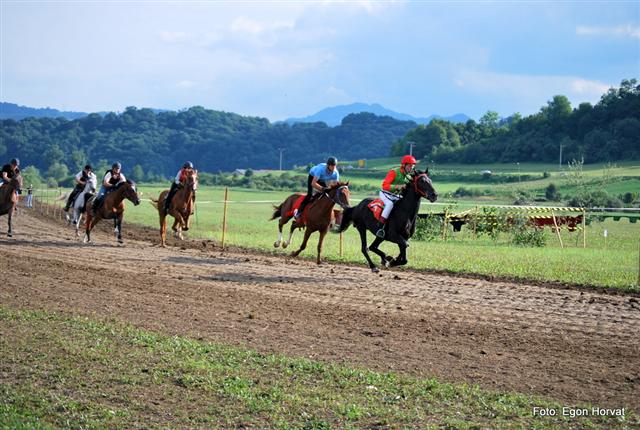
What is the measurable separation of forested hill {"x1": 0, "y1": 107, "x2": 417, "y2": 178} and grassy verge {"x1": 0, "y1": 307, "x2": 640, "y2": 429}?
5071 inches

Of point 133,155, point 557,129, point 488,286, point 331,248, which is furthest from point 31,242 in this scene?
point 133,155

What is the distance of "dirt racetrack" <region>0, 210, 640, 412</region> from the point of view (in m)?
10.6

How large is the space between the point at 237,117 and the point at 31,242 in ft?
538

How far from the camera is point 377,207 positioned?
19578 millimetres

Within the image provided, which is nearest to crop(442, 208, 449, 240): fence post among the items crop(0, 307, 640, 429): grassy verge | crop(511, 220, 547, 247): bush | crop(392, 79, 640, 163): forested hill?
crop(511, 220, 547, 247): bush

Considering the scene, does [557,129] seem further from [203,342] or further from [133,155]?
[203,342]

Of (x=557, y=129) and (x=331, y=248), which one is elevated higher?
(x=557, y=129)

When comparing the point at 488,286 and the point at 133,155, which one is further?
the point at 133,155

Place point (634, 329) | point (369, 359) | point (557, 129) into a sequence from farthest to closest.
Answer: point (557, 129) < point (634, 329) < point (369, 359)

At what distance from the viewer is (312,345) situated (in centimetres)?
1162

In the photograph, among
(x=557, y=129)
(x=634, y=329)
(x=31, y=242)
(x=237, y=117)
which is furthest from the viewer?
(x=237, y=117)

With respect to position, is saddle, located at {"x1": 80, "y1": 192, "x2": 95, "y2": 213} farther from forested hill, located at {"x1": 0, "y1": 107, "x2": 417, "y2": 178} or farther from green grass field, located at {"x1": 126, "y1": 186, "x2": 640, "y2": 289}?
forested hill, located at {"x1": 0, "y1": 107, "x2": 417, "y2": 178}

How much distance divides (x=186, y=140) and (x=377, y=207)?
472ft

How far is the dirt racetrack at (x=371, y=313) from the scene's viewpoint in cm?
1061
